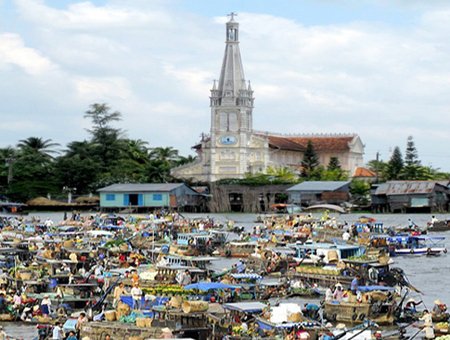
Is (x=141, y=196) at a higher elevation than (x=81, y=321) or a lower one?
higher

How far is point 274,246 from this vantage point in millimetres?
61500

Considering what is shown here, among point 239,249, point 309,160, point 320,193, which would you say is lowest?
point 239,249

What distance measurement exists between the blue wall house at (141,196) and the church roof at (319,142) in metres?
33.8

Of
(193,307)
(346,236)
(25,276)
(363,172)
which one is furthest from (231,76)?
(193,307)

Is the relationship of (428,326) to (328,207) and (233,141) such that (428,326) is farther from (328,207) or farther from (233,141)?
(233,141)

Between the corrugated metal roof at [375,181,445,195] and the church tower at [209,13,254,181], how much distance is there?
3346cm

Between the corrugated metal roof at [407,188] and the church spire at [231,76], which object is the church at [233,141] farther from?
the corrugated metal roof at [407,188]

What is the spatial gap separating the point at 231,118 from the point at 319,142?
18.4 metres

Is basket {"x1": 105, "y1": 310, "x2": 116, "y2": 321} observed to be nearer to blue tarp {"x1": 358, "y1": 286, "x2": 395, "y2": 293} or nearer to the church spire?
blue tarp {"x1": 358, "y1": 286, "x2": 395, "y2": 293}

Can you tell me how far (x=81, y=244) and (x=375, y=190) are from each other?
66.0m

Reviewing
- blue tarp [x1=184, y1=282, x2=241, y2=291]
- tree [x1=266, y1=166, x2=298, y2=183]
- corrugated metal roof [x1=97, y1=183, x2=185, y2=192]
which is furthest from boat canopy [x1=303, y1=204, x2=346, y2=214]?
blue tarp [x1=184, y1=282, x2=241, y2=291]

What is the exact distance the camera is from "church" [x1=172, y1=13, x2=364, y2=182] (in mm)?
149250

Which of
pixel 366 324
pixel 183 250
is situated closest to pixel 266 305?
pixel 366 324

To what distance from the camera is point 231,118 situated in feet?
498
